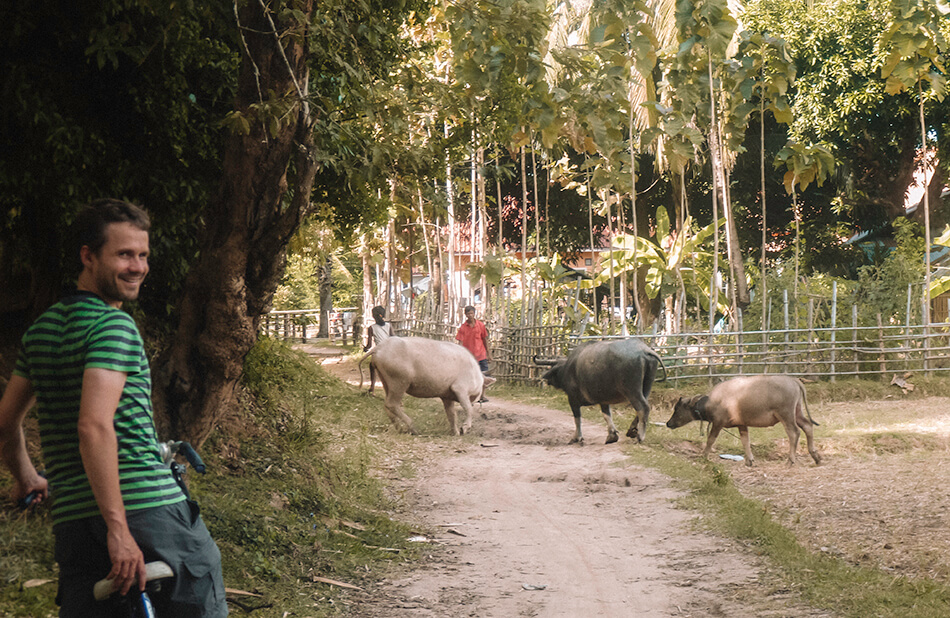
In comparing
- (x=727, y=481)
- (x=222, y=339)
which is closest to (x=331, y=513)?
(x=222, y=339)

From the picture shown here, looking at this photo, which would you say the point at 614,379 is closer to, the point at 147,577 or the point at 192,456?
the point at 192,456

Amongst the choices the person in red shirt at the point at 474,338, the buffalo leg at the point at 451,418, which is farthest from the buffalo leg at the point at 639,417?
the person in red shirt at the point at 474,338

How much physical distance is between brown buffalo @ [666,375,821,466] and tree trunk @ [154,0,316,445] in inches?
224

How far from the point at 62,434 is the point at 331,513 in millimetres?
3867

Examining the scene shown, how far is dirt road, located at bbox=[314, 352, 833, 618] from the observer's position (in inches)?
186

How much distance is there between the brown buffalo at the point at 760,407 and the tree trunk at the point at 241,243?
5678 mm

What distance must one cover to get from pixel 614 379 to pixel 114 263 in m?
8.58

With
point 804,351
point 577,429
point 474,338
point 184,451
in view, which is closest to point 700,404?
point 577,429

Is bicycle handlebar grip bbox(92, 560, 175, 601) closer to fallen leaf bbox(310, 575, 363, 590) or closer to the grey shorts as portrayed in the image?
the grey shorts

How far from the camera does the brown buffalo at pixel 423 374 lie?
10859 mm

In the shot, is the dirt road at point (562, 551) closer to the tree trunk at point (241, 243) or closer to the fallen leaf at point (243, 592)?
the fallen leaf at point (243, 592)

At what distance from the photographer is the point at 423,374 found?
10953 millimetres

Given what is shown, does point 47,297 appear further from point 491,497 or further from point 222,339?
point 491,497

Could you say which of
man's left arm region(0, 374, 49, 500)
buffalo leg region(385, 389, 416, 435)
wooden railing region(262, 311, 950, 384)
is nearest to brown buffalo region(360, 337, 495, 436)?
buffalo leg region(385, 389, 416, 435)
